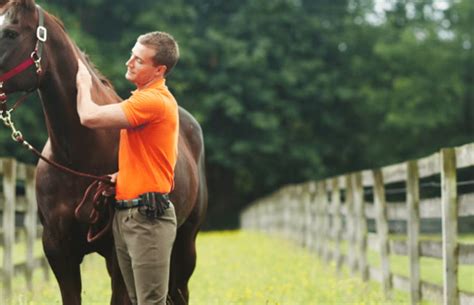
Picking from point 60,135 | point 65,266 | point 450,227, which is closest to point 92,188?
point 60,135

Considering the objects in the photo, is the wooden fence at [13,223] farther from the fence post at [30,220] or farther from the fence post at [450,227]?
the fence post at [450,227]

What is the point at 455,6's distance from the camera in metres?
47.8

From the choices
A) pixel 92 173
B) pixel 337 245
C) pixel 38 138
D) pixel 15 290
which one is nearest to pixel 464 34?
pixel 38 138

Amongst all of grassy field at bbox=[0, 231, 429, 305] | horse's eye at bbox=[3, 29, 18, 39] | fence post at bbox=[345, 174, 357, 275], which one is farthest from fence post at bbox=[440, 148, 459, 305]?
fence post at bbox=[345, 174, 357, 275]

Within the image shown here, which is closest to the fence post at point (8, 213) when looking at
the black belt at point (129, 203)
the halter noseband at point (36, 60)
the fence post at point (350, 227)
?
the fence post at point (350, 227)

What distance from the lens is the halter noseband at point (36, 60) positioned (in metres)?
5.58

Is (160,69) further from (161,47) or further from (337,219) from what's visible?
(337,219)

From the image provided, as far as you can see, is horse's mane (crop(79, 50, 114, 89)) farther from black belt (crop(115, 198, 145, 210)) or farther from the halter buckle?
black belt (crop(115, 198, 145, 210))

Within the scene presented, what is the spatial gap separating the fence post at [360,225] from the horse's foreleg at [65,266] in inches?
251

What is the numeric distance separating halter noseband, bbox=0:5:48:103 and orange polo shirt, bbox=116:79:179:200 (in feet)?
2.59

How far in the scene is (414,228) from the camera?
9336 mm

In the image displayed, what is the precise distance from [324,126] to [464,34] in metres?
10.0

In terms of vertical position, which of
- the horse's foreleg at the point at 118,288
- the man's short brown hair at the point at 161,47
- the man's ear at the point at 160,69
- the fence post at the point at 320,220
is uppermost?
the man's short brown hair at the point at 161,47

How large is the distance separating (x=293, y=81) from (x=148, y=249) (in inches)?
1380
